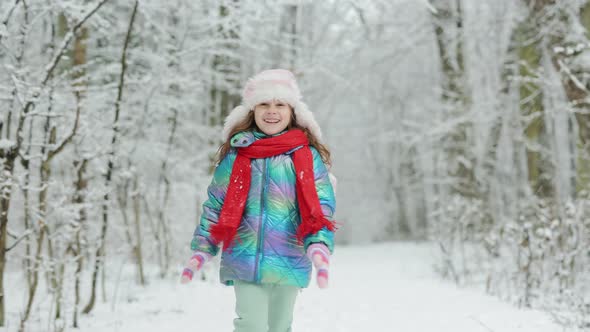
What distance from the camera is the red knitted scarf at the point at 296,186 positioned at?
2.51 meters

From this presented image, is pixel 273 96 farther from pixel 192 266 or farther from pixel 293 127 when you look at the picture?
pixel 192 266

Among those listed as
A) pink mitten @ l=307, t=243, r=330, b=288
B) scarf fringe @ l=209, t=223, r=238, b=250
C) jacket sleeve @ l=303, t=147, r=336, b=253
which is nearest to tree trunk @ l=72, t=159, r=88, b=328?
scarf fringe @ l=209, t=223, r=238, b=250

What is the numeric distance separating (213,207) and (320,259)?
648 millimetres

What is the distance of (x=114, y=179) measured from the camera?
6.88 m

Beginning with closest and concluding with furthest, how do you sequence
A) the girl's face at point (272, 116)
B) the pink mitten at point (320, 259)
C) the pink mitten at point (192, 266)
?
Result: 1. the pink mitten at point (320, 259)
2. the pink mitten at point (192, 266)
3. the girl's face at point (272, 116)

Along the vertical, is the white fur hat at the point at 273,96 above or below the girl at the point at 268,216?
above

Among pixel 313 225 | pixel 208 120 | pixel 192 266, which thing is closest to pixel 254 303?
pixel 192 266

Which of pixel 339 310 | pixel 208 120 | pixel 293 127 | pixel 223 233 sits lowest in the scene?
pixel 339 310

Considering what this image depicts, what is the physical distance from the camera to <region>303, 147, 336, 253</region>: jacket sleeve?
2508 millimetres

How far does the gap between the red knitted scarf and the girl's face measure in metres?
0.09

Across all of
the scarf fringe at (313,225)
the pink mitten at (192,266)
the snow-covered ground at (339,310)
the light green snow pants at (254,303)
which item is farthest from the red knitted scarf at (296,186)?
the snow-covered ground at (339,310)

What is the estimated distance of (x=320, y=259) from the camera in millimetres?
2387

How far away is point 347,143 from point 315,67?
51.1 ft

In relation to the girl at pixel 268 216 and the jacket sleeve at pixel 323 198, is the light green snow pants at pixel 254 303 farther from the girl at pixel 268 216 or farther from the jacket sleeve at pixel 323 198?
the jacket sleeve at pixel 323 198
